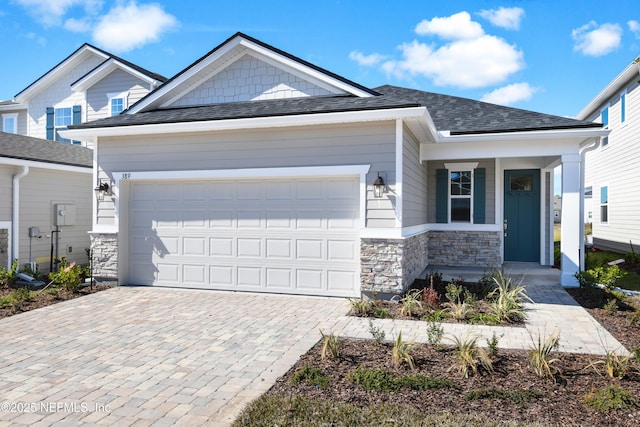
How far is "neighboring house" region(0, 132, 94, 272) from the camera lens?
11160 mm

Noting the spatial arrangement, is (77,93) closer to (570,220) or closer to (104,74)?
(104,74)

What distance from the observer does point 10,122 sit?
18219mm

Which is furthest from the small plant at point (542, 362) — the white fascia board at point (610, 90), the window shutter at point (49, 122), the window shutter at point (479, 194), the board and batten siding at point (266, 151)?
the window shutter at point (49, 122)

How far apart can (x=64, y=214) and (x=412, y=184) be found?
941 cm

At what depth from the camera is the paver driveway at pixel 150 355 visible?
389 cm

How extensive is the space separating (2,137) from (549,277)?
1516 cm

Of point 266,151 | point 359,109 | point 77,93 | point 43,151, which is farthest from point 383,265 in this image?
point 77,93

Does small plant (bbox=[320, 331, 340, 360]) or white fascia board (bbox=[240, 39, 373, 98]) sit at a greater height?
white fascia board (bbox=[240, 39, 373, 98])

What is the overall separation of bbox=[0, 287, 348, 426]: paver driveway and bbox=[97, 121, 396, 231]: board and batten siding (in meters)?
2.29

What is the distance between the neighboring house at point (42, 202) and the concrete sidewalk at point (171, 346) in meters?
4.19

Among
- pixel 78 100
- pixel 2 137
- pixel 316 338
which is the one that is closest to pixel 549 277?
pixel 316 338

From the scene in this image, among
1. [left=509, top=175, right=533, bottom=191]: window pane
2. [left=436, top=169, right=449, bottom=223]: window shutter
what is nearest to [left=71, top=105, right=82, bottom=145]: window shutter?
[left=436, top=169, right=449, bottom=223]: window shutter

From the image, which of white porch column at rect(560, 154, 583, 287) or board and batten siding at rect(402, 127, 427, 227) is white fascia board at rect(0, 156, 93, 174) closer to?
board and batten siding at rect(402, 127, 427, 227)

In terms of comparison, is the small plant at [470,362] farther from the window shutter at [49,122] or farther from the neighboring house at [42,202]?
the window shutter at [49,122]
